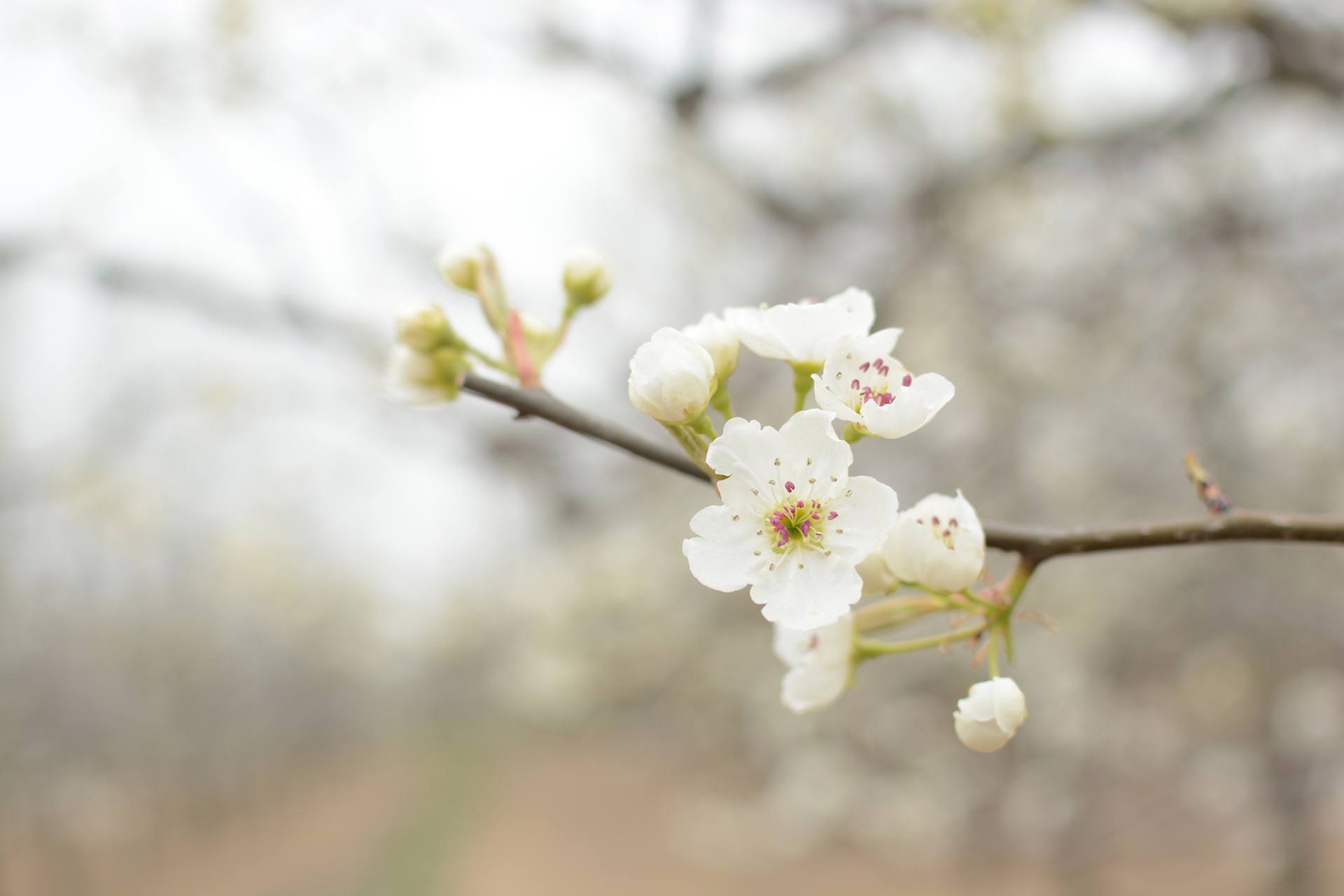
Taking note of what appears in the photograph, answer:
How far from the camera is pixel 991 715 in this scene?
79cm

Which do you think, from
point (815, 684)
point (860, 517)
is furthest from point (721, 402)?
point (815, 684)

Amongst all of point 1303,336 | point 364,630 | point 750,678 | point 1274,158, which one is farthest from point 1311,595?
point 364,630

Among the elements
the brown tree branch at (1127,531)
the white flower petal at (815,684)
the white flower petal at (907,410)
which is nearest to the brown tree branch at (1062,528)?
the brown tree branch at (1127,531)

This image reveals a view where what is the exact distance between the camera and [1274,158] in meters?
4.35

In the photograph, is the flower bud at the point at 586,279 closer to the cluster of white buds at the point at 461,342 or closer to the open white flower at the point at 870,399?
the cluster of white buds at the point at 461,342

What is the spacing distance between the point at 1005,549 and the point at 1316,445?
5003mm

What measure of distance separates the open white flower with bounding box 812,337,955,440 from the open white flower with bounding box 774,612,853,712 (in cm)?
23

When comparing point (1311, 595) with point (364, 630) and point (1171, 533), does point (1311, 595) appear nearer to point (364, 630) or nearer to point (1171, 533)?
point (1171, 533)

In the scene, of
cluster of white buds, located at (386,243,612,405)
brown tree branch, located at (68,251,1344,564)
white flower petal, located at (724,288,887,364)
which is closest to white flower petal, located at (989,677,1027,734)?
brown tree branch, located at (68,251,1344,564)

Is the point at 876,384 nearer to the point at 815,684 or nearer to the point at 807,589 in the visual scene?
the point at 807,589

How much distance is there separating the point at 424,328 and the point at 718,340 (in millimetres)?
293

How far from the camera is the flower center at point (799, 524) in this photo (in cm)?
81

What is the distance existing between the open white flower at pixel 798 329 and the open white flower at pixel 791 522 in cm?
10

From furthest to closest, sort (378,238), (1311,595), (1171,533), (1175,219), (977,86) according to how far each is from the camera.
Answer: (378,238) < (977,86) < (1175,219) < (1311,595) < (1171,533)
